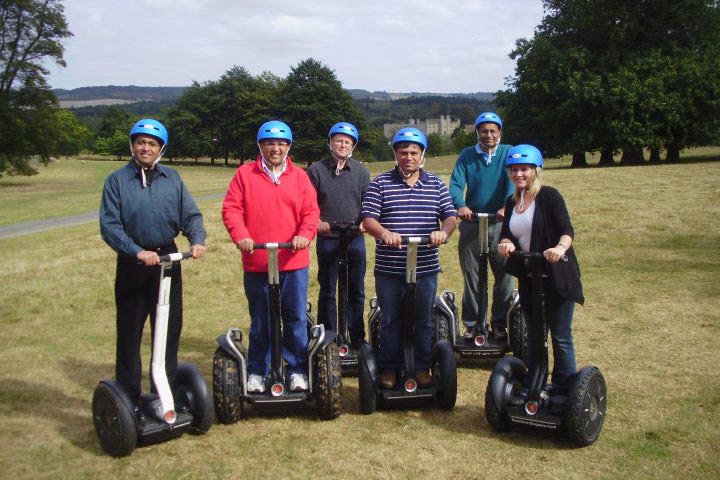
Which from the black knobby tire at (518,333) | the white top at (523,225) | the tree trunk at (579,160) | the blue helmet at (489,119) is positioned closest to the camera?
the white top at (523,225)

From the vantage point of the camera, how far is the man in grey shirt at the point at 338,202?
6215 mm

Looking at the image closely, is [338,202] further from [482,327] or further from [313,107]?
[313,107]

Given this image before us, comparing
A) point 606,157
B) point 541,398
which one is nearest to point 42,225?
point 541,398

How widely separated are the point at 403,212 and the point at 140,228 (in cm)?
194

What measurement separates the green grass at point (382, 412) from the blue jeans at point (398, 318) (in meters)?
0.44

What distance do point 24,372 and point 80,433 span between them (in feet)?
6.57

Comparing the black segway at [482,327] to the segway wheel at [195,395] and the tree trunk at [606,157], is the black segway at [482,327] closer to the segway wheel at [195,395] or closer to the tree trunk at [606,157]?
the segway wheel at [195,395]

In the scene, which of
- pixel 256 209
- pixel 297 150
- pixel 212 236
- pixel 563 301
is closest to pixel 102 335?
pixel 256 209

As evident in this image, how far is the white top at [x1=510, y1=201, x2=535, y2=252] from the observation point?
4582 millimetres

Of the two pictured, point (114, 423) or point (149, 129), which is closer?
point (114, 423)

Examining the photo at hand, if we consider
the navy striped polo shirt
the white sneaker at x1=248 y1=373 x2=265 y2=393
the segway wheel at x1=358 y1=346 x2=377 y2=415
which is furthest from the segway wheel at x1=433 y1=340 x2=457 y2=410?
the white sneaker at x1=248 y1=373 x2=265 y2=393

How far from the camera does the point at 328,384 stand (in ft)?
16.2

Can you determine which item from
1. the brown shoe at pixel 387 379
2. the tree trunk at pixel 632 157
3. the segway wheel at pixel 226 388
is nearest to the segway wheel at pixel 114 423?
the segway wheel at pixel 226 388

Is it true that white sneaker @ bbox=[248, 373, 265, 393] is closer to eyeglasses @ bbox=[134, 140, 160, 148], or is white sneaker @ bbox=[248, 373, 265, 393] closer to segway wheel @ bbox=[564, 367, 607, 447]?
eyeglasses @ bbox=[134, 140, 160, 148]
